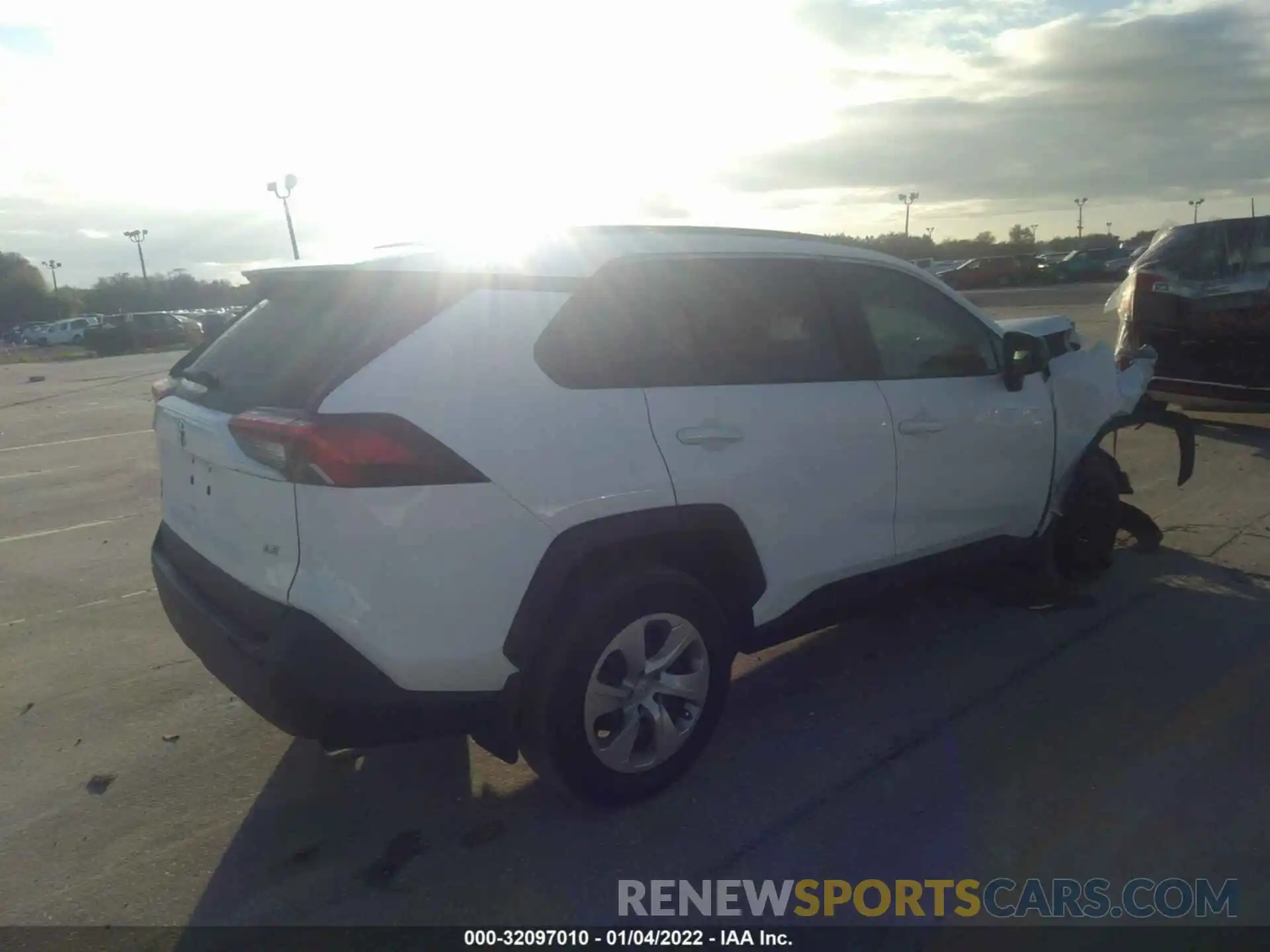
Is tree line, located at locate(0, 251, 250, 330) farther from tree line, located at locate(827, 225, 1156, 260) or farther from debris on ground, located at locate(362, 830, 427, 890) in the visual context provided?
debris on ground, located at locate(362, 830, 427, 890)

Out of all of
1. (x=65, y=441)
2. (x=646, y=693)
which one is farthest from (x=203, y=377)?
(x=65, y=441)

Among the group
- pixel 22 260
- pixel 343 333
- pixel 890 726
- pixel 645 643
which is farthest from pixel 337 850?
pixel 22 260

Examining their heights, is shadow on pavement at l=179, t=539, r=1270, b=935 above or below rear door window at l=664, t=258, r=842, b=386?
below

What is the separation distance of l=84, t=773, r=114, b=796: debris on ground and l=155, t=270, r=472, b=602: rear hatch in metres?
0.95

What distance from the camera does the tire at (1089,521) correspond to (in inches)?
203

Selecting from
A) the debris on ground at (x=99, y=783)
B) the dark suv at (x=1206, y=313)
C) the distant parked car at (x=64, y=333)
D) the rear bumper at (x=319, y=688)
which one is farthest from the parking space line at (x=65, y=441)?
the distant parked car at (x=64, y=333)

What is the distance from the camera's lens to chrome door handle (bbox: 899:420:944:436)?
405 cm

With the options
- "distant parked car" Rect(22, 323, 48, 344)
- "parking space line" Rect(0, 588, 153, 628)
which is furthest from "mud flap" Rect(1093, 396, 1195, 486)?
"distant parked car" Rect(22, 323, 48, 344)

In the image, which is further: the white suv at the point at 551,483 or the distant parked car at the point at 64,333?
the distant parked car at the point at 64,333

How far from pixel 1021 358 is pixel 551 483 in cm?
254

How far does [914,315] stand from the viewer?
441 centimetres

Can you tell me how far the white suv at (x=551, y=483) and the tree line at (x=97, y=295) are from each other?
3296 inches

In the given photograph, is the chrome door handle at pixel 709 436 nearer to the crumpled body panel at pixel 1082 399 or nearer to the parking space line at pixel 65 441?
the crumpled body panel at pixel 1082 399

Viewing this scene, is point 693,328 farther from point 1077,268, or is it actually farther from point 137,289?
point 137,289
